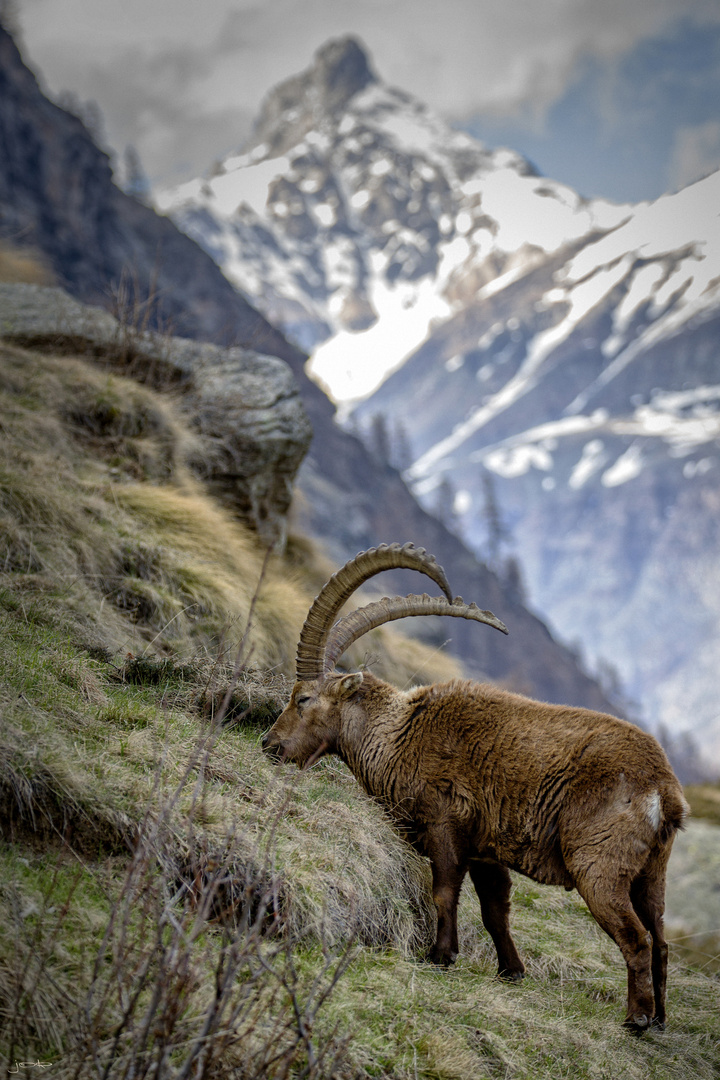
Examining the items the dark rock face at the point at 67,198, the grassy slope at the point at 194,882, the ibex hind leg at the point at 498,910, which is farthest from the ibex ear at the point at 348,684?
the dark rock face at the point at 67,198

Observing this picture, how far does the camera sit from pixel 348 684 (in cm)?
571

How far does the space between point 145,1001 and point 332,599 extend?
116 inches

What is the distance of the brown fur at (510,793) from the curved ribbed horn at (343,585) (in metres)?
0.18

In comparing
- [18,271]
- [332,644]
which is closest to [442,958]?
[332,644]

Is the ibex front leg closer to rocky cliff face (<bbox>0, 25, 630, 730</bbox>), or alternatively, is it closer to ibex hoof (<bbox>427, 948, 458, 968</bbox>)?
ibex hoof (<bbox>427, 948, 458, 968</bbox>)

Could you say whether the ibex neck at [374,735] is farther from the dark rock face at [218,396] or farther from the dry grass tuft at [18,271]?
the dry grass tuft at [18,271]

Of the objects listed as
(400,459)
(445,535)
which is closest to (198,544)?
(445,535)

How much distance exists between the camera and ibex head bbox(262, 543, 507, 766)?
5.51 metres

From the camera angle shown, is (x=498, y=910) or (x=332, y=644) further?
(x=332, y=644)

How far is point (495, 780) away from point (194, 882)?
8.14ft

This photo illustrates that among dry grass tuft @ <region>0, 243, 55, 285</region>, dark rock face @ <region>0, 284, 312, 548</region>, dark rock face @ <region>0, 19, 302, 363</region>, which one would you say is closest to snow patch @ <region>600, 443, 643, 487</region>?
dark rock face @ <region>0, 19, 302, 363</region>

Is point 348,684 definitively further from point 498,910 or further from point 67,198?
point 67,198

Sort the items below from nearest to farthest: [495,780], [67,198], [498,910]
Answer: [495,780]
[498,910]
[67,198]

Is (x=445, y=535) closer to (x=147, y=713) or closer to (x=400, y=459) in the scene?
(x=400, y=459)
